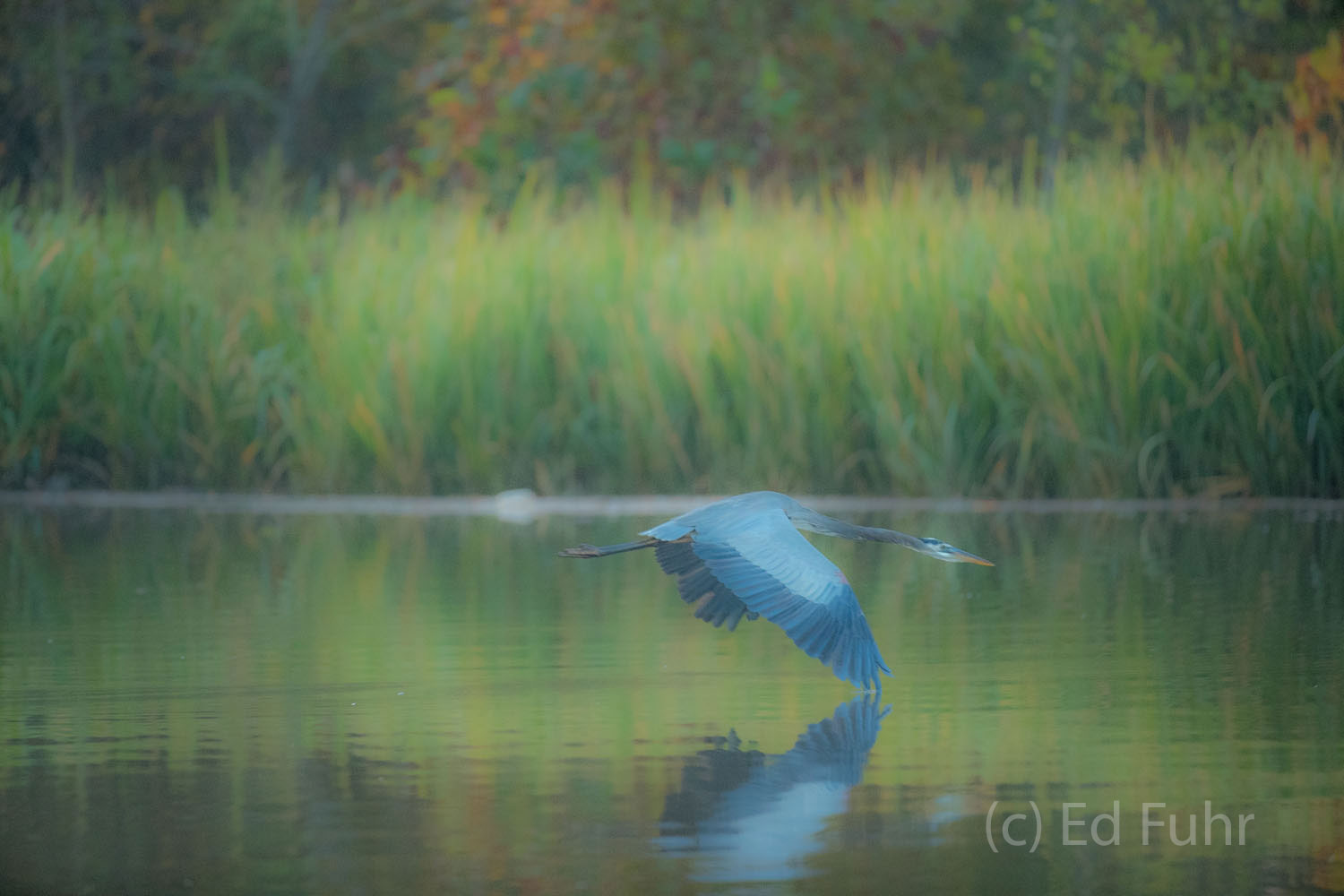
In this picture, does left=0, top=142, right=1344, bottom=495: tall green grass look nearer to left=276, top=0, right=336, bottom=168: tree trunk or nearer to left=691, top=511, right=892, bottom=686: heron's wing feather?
left=691, top=511, right=892, bottom=686: heron's wing feather

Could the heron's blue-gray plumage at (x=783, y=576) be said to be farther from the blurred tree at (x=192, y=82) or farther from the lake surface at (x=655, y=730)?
the blurred tree at (x=192, y=82)

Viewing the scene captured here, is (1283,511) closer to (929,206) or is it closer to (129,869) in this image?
(929,206)

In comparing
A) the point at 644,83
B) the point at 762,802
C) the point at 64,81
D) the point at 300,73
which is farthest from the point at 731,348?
the point at 300,73

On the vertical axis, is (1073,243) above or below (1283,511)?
above

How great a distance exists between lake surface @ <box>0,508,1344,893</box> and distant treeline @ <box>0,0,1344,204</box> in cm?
1040

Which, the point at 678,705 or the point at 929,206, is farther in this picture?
the point at 929,206

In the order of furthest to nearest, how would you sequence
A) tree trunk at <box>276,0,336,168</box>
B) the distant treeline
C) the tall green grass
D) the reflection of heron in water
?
1. tree trunk at <box>276,0,336,168</box>
2. the distant treeline
3. the tall green grass
4. the reflection of heron in water

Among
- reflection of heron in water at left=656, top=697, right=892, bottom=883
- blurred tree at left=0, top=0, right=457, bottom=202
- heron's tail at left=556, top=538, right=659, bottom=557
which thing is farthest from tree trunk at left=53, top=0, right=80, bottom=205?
reflection of heron in water at left=656, top=697, right=892, bottom=883

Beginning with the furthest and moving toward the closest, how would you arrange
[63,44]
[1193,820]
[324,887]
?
[63,44] < [1193,820] < [324,887]

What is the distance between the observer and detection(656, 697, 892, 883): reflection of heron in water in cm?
425

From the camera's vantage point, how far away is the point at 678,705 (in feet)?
19.8

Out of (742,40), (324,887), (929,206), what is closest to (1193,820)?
(324,887)

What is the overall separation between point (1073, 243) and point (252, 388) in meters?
4.54

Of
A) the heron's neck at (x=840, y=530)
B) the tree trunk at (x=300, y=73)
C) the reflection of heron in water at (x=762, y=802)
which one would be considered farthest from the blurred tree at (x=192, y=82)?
the reflection of heron in water at (x=762, y=802)
